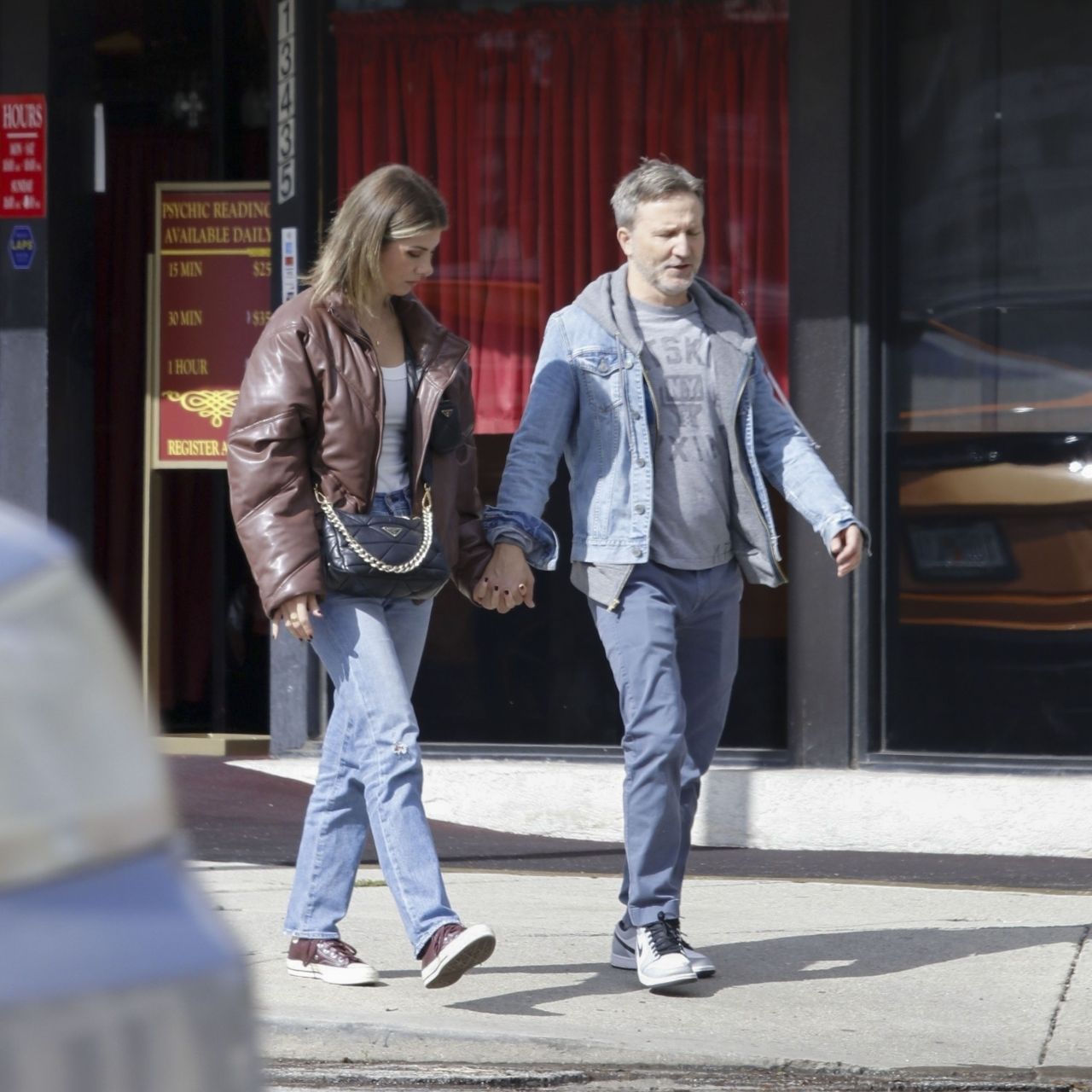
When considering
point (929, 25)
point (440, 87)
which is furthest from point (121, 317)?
point (929, 25)

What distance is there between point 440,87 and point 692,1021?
4.30 m

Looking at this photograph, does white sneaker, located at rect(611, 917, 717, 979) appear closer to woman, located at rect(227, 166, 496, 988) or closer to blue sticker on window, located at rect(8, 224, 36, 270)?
woman, located at rect(227, 166, 496, 988)

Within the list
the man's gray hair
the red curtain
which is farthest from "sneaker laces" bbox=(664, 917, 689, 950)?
the red curtain

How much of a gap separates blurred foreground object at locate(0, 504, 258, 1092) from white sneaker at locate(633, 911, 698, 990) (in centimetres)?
323

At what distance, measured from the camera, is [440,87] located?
7594mm

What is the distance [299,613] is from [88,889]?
9.92 feet

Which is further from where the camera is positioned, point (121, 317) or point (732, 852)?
point (121, 317)

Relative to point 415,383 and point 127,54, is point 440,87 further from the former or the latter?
point 415,383

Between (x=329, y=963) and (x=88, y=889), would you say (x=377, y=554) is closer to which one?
(x=329, y=963)

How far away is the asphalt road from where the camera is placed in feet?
21.1

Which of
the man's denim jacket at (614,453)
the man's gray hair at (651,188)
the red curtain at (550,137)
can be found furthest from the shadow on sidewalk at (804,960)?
the red curtain at (550,137)

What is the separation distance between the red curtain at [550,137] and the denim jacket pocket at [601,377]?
8.86 ft

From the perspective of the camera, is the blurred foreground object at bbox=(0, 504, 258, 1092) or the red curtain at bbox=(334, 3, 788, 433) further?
the red curtain at bbox=(334, 3, 788, 433)

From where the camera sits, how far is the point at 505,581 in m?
4.71
